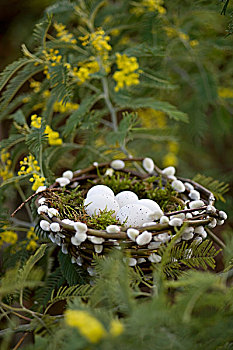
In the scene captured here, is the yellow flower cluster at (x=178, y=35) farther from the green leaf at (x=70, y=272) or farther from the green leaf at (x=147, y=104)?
the green leaf at (x=70, y=272)

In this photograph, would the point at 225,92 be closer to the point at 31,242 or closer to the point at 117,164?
the point at 117,164

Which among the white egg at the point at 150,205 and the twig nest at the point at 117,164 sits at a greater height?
the twig nest at the point at 117,164

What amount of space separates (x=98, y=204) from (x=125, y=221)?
0.07 m

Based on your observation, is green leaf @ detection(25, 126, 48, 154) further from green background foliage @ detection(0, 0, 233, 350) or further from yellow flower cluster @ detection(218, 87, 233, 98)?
yellow flower cluster @ detection(218, 87, 233, 98)

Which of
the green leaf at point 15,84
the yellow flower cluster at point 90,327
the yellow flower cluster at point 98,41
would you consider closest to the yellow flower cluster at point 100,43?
the yellow flower cluster at point 98,41

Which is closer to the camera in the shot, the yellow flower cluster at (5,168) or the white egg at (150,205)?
the white egg at (150,205)

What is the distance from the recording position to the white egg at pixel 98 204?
0.68 meters

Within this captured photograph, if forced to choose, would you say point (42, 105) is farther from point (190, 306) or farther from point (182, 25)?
point (190, 306)

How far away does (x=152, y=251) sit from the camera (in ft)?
1.91

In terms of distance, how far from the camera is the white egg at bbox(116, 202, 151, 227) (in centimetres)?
65

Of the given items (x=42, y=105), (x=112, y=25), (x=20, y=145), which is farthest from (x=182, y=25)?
(x=20, y=145)

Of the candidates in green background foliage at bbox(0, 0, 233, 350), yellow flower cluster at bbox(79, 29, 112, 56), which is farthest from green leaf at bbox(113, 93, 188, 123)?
yellow flower cluster at bbox(79, 29, 112, 56)

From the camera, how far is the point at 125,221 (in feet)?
2.12

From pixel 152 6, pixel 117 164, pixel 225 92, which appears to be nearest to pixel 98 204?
pixel 117 164
